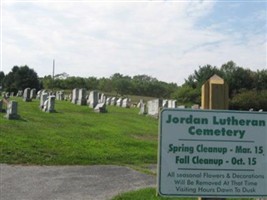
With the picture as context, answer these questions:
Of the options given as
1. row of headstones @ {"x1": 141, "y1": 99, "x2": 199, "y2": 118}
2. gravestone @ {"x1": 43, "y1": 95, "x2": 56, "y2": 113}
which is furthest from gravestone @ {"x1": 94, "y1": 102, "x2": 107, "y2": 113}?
row of headstones @ {"x1": 141, "y1": 99, "x2": 199, "y2": 118}

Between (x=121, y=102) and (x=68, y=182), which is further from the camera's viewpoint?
(x=121, y=102)

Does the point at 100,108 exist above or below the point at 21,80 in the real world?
below

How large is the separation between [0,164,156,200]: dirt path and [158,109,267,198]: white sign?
A: 5.08 m

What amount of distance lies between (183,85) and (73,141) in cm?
5305

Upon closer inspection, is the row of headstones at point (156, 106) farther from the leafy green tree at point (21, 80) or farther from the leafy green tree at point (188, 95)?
the leafy green tree at point (21, 80)

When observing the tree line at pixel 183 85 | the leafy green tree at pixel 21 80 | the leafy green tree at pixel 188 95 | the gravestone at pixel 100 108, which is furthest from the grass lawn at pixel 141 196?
the leafy green tree at pixel 21 80

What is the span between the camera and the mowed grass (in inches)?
513

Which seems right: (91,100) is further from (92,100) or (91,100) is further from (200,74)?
(200,74)

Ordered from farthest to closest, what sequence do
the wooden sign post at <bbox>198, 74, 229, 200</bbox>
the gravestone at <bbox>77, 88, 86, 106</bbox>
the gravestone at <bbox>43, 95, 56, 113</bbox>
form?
the gravestone at <bbox>77, 88, 86, 106</bbox>, the gravestone at <bbox>43, 95, 56, 113</bbox>, the wooden sign post at <bbox>198, 74, 229, 200</bbox>

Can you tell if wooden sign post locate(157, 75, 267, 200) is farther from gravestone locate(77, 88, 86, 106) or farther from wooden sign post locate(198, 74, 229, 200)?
gravestone locate(77, 88, 86, 106)

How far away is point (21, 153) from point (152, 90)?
247 ft

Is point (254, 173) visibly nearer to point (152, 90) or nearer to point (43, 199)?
point (43, 199)

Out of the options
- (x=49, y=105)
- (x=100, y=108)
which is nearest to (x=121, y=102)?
(x=100, y=108)

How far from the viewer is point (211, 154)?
395 centimetres
